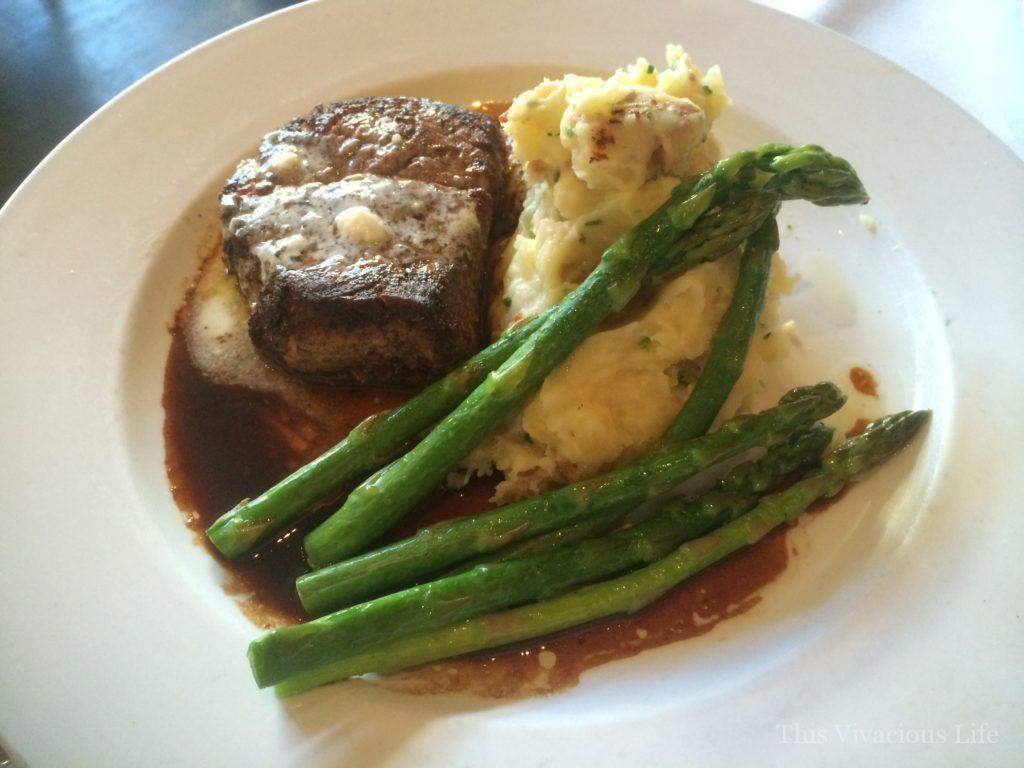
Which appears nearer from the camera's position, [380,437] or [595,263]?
[380,437]

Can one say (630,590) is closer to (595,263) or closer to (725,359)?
(725,359)

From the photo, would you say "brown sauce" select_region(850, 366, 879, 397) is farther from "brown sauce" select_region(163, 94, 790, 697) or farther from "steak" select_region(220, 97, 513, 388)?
"steak" select_region(220, 97, 513, 388)

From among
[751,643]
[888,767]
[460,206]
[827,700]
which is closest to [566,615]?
[751,643]

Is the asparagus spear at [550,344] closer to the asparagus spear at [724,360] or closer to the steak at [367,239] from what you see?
the asparagus spear at [724,360]

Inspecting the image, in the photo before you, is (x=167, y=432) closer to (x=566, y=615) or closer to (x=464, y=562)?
(x=464, y=562)

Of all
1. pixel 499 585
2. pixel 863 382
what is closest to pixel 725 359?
pixel 863 382
